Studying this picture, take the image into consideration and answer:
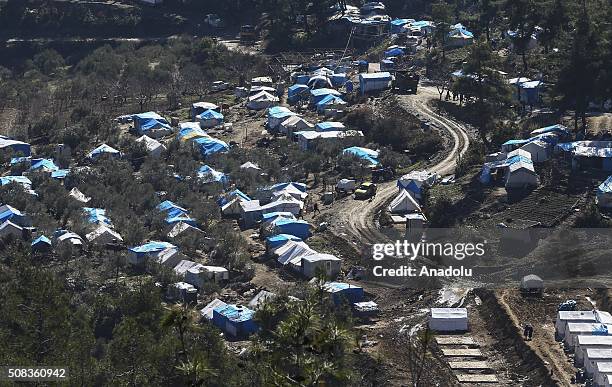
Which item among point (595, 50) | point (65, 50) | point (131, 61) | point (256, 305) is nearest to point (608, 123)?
point (595, 50)

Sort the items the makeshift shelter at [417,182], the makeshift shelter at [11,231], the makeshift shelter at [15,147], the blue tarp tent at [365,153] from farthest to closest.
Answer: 1. the makeshift shelter at [15,147]
2. the blue tarp tent at [365,153]
3. the makeshift shelter at [417,182]
4. the makeshift shelter at [11,231]

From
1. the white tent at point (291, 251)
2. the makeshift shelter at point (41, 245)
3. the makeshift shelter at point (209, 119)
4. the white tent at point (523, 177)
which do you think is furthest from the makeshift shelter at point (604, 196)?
the makeshift shelter at point (209, 119)

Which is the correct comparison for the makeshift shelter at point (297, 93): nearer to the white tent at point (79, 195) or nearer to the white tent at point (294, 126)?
the white tent at point (294, 126)

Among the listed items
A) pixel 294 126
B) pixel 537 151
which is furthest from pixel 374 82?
pixel 537 151

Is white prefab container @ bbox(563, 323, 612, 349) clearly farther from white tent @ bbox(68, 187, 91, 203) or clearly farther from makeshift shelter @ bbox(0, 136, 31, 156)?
makeshift shelter @ bbox(0, 136, 31, 156)

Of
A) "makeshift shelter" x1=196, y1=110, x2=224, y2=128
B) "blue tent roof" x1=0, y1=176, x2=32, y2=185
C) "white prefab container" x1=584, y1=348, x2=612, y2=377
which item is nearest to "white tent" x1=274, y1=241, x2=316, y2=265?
"white prefab container" x1=584, y1=348, x2=612, y2=377

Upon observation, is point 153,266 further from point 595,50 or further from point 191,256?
point 595,50
